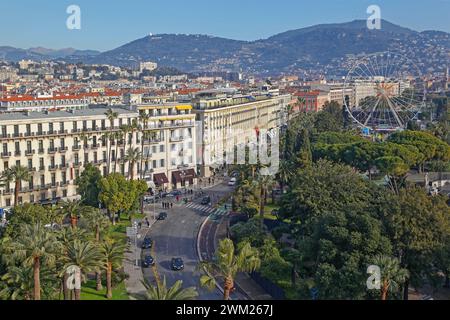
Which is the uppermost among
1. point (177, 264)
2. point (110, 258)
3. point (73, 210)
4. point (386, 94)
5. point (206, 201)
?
point (386, 94)

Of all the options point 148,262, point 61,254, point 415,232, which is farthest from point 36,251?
point 415,232

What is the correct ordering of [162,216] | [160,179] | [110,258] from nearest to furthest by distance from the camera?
[110,258], [162,216], [160,179]

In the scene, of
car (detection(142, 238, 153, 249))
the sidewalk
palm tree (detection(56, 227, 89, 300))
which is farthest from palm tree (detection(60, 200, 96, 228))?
palm tree (detection(56, 227, 89, 300))

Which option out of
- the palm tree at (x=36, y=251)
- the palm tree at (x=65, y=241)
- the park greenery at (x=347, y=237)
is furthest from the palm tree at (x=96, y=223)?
the palm tree at (x=36, y=251)

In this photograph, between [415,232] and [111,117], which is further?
[111,117]

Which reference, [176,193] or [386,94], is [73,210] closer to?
[176,193]

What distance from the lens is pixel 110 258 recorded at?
113ft

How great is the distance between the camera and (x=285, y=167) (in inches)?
2486

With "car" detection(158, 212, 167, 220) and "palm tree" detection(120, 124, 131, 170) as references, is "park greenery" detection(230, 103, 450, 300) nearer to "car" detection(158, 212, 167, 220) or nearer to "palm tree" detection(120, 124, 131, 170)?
"car" detection(158, 212, 167, 220)

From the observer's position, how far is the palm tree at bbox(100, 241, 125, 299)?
112 ft

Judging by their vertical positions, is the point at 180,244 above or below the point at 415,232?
below

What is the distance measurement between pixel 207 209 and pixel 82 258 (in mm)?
30969

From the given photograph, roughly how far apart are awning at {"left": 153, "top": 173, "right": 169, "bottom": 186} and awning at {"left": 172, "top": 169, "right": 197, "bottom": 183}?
190cm
